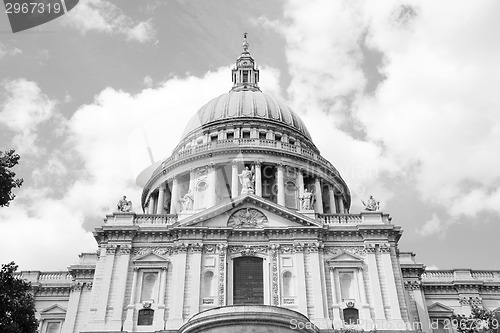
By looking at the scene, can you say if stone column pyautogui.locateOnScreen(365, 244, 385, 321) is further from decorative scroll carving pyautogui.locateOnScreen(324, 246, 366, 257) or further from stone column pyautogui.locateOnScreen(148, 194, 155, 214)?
stone column pyautogui.locateOnScreen(148, 194, 155, 214)

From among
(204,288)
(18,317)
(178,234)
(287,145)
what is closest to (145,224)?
(178,234)

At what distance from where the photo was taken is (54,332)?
4559cm

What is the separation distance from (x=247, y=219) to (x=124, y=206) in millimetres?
10160

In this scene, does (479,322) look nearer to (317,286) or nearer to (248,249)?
(317,286)

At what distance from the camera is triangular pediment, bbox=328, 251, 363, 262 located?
40.5 m

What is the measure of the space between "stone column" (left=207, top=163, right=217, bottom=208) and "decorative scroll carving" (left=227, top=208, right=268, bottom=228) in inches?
394

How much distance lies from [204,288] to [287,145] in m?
24.7

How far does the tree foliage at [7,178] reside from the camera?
973 inches

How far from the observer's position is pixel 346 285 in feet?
131

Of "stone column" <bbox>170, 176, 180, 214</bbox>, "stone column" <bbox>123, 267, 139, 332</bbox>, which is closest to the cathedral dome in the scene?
"stone column" <bbox>170, 176, 180, 214</bbox>

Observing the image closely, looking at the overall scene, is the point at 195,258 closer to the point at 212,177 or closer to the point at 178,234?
the point at 178,234

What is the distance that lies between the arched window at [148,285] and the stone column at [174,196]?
13497 mm

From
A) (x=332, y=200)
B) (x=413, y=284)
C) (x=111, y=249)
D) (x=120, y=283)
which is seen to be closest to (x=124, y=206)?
(x=111, y=249)

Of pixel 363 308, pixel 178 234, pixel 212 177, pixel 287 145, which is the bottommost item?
pixel 363 308
